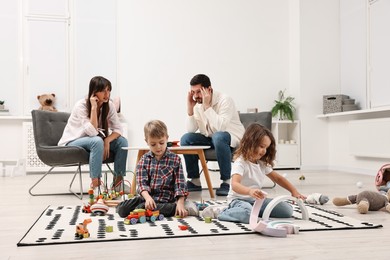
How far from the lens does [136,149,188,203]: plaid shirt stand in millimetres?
2426

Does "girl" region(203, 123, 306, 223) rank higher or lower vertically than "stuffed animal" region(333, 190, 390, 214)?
higher

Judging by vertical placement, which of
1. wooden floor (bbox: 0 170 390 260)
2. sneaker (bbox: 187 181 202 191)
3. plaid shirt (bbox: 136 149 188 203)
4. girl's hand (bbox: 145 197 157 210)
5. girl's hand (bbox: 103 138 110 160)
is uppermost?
girl's hand (bbox: 103 138 110 160)

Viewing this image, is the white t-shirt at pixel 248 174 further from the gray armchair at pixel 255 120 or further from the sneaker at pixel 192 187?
the sneaker at pixel 192 187

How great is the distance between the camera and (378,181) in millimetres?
3209

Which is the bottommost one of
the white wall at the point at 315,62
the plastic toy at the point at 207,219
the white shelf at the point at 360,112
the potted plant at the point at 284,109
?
the plastic toy at the point at 207,219

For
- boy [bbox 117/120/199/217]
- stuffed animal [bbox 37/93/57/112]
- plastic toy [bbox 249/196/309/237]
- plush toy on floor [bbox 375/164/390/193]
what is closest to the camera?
plastic toy [bbox 249/196/309/237]

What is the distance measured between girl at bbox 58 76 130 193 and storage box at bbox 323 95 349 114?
321cm

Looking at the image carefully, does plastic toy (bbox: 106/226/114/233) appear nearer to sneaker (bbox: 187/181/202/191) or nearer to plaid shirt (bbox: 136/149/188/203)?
plaid shirt (bbox: 136/149/188/203)

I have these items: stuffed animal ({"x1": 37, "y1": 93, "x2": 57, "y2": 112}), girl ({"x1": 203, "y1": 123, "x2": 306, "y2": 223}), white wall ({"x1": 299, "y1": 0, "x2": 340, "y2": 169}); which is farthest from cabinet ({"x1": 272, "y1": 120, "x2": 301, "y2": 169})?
girl ({"x1": 203, "y1": 123, "x2": 306, "y2": 223})

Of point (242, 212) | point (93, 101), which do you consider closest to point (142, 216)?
point (242, 212)

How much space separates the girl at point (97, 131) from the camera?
3236 millimetres

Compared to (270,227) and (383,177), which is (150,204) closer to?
(270,227)

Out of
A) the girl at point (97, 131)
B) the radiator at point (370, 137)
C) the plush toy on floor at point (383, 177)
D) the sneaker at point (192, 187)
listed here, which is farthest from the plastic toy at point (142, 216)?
the radiator at point (370, 137)

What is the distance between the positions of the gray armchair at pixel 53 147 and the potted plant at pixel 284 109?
3.12 m
